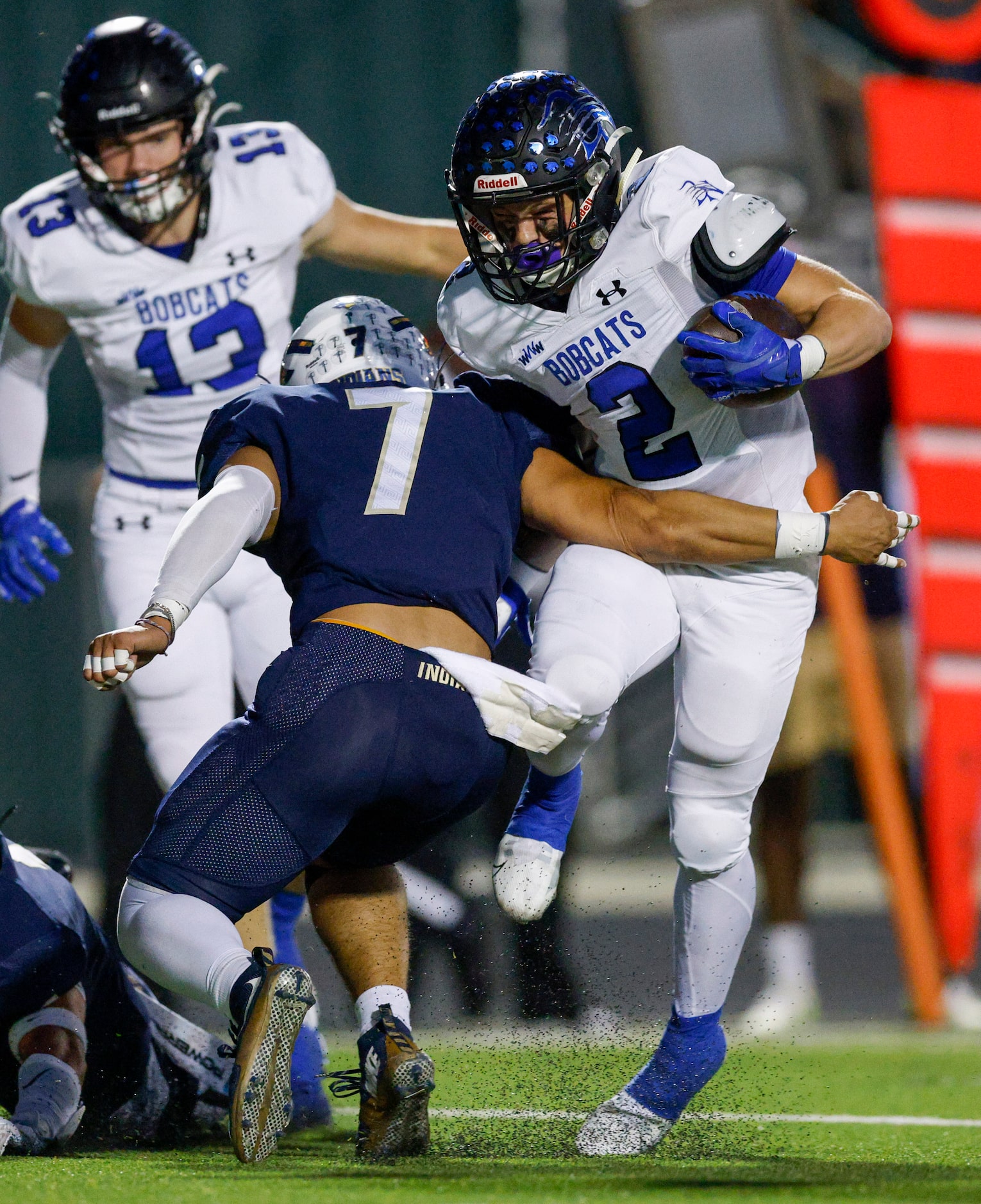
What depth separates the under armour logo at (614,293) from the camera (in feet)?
9.64

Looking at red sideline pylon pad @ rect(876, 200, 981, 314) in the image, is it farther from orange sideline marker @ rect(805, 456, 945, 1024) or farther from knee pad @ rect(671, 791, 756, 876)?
knee pad @ rect(671, 791, 756, 876)

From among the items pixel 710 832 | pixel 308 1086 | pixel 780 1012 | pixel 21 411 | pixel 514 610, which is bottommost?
pixel 780 1012

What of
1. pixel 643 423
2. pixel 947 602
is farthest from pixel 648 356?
pixel 947 602

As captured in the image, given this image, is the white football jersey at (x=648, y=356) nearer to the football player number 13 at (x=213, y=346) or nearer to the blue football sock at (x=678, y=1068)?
the football player number 13 at (x=213, y=346)

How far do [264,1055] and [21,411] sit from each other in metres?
2.17

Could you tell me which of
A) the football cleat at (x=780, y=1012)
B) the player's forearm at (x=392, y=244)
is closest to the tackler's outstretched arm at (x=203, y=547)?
the player's forearm at (x=392, y=244)

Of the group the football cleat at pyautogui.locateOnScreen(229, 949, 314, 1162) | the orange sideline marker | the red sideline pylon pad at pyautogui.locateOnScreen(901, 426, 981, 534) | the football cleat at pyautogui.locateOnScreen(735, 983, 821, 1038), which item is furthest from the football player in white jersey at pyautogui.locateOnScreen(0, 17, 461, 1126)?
the red sideline pylon pad at pyautogui.locateOnScreen(901, 426, 981, 534)

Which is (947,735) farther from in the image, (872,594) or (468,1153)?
(468,1153)

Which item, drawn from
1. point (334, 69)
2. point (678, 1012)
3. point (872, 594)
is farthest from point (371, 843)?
point (334, 69)

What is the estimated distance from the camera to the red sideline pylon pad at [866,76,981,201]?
21.9ft

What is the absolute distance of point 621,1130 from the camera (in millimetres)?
2945

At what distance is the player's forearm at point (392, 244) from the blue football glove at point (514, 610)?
3.06 feet

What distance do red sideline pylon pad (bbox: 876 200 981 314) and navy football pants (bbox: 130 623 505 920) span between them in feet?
15.0

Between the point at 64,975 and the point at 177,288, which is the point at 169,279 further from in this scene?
the point at 64,975
